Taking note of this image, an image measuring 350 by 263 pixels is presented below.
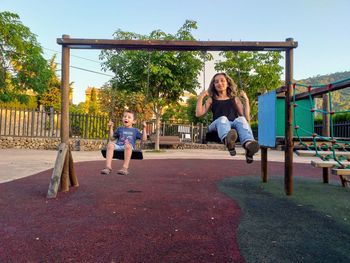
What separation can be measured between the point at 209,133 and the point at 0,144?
40.7 feet

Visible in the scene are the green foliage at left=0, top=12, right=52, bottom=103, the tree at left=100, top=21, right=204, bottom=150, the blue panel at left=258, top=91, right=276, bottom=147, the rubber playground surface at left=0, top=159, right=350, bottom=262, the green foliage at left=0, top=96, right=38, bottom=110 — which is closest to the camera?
the rubber playground surface at left=0, top=159, right=350, bottom=262

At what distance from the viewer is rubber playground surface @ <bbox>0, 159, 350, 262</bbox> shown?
2.23 metres

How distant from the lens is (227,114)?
417cm

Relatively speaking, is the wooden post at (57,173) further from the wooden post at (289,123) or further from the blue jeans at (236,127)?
the wooden post at (289,123)

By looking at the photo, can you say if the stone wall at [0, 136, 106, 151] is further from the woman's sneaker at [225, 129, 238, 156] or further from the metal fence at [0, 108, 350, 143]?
the woman's sneaker at [225, 129, 238, 156]

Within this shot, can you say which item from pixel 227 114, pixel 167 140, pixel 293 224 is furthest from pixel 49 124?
pixel 293 224

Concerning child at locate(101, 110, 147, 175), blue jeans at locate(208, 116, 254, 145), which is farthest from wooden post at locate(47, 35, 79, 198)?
blue jeans at locate(208, 116, 254, 145)

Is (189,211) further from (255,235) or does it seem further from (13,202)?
(13,202)

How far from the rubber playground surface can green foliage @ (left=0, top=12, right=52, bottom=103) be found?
8.48m

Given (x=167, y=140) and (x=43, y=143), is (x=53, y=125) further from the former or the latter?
(x=167, y=140)

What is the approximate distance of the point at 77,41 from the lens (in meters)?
4.62

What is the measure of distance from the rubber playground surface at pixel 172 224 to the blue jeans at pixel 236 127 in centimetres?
90

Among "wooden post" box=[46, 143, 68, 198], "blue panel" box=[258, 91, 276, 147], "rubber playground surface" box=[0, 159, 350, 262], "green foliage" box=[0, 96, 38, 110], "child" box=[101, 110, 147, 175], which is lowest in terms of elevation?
"rubber playground surface" box=[0, 159, 350, 262]

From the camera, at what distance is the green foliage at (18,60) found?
464 inches
